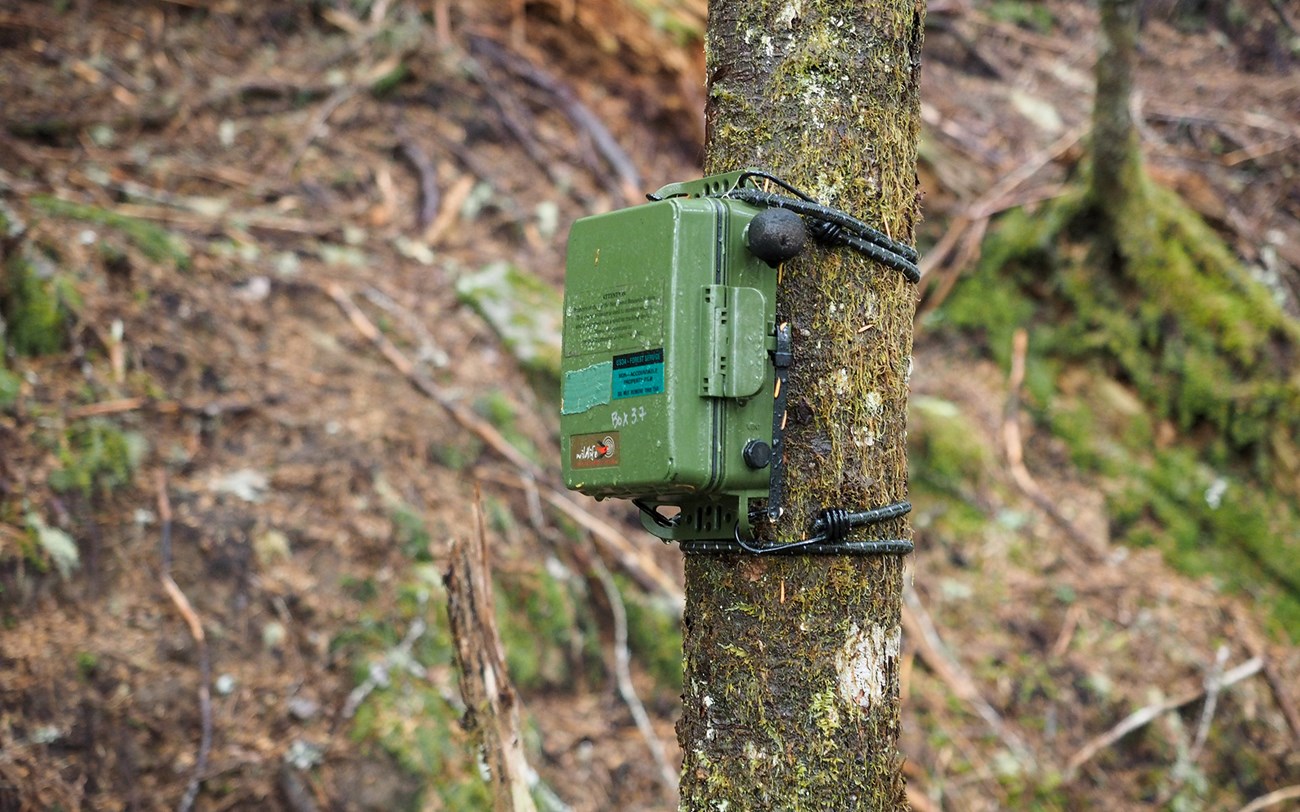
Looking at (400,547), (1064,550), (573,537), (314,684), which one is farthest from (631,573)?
(1064,550)

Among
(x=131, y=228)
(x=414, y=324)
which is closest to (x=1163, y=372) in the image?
(x=414, y=324)

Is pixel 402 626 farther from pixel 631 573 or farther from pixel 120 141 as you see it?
pixel 120 141

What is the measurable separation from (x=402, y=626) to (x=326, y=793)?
74 centimetres

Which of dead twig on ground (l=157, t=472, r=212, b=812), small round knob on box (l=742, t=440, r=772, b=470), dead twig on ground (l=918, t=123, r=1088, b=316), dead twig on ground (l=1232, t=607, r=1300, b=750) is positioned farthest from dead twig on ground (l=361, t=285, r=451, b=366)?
dead twig on ground (l=1232, t=607, r=1300, b=750)

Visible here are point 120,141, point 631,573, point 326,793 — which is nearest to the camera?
point 326,793

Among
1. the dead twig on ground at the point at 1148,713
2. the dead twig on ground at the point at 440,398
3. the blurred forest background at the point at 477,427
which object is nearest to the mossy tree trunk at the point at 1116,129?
the blurred forest background at the point at 477,427

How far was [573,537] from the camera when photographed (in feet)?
17.0

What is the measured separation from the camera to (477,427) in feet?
17.6

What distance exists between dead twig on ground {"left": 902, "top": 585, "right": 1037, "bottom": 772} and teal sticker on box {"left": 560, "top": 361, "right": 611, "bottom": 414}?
337cm

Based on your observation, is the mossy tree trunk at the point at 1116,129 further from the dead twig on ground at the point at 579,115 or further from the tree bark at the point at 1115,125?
the dead twig on ground at the point at 579,115

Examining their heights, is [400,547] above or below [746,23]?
below

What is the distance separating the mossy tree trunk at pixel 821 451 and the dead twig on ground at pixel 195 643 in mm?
2522

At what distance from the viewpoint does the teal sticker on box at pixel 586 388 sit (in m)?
2.08

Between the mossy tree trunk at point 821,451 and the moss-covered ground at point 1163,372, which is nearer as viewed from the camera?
the mossy tree trunk at point 821,451
